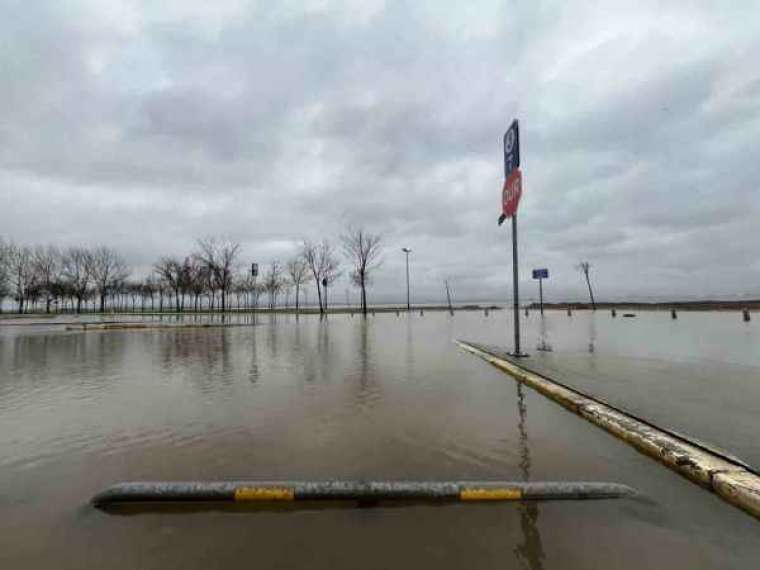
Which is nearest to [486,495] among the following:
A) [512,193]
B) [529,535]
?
[529,535]

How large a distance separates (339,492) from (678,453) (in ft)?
10.7

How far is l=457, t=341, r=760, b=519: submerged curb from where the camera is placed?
2.98m

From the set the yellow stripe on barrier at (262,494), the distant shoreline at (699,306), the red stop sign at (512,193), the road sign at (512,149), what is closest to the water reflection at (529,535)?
the yellow stripe on barrier at (262,494)

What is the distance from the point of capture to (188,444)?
13.9 ft

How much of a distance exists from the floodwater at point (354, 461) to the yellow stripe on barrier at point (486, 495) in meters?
0.08

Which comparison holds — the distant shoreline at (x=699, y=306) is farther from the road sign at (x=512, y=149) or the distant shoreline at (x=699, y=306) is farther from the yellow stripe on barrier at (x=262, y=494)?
the yellow stripe on barrier at (x=262, y=494)

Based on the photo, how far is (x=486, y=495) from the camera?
2.98 metres

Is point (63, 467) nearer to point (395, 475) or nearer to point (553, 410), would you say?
point (395, 475)

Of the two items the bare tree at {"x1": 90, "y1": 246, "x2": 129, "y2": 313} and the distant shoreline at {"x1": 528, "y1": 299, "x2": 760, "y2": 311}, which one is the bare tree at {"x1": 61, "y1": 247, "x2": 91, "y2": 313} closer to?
the bare tree at {"x1": 90, "y1": 246, "x2": 129, "y2": 313}

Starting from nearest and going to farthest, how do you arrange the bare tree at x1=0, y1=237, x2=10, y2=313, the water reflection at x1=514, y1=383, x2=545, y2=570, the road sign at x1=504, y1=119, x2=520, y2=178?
the water reflection at x1=514, y1=383, x2=545, y2=570
the road sign at x1=504, y1=119, x2=520, y2=178
the bare tree at x1=0, y1=237, x2=10, y2=313

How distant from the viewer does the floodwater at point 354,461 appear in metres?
2.41

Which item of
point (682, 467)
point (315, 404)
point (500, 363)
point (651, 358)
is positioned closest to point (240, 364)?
point (315, 404)

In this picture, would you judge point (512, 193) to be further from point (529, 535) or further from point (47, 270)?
point (47, 270)

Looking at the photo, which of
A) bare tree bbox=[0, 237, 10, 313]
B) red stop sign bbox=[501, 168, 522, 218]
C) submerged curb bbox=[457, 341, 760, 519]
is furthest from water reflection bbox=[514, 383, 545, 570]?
bare tree bbox=[0, 237, 10, 313]
